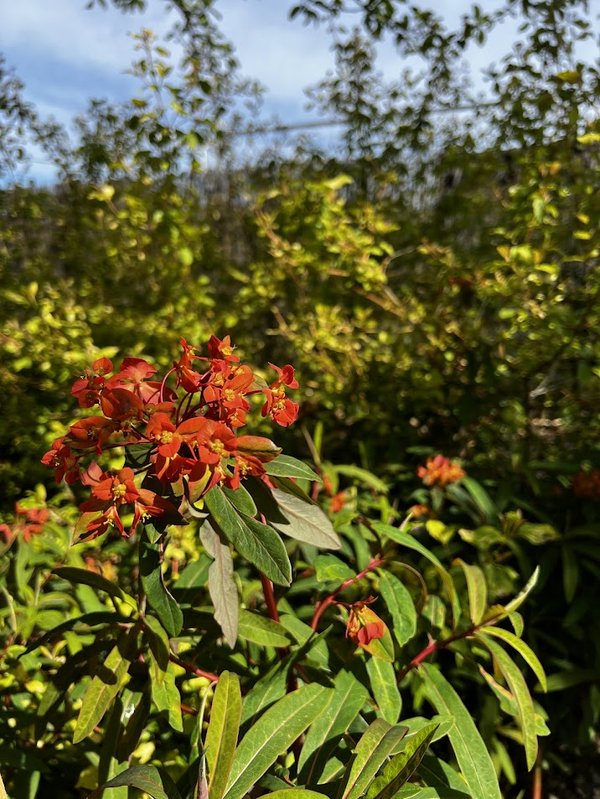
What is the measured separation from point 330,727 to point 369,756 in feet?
0.75

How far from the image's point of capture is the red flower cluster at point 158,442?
35.4 inches

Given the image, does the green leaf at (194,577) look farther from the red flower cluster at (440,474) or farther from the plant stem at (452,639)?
the red flower cluster at (440,474)

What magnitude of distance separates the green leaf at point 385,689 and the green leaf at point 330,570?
0.18 meters

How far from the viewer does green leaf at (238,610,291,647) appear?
1168 mm

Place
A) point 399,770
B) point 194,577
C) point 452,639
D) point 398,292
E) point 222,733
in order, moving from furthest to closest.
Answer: point 398,292
point 194,577
point 452,639
point 222,733
point 399,770

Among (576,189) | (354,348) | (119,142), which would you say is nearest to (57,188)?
(119,142)

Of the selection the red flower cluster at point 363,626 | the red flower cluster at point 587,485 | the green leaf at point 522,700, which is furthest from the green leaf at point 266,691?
the red flower cluster at point 587,485

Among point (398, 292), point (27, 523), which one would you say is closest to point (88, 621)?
point (27, 523)

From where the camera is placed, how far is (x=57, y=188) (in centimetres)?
414

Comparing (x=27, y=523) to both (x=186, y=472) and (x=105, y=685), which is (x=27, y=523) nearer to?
(x=105, y=685)

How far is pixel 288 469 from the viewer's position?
1.04 metres

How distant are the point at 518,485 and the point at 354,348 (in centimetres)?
90

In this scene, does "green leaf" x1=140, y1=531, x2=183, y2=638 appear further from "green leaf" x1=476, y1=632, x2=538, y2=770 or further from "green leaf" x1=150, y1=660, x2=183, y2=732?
"green leaf" x1=476, y1=632, x2=538, y2=770

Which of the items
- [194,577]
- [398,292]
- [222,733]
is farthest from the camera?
[398,292]
